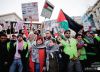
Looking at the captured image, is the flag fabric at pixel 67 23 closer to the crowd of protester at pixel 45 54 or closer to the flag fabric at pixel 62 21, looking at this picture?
the flag fabric at pixel 62 21

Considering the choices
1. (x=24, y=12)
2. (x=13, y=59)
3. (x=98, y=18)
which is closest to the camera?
(x=13, y=59)

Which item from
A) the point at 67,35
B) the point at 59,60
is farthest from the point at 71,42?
the point at 59,60

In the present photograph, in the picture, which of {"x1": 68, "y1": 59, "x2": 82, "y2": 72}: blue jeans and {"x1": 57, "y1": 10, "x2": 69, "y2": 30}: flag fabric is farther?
{"x1": 57, "y1": 10, "x2": 69, "y2": 30}: flag fabric

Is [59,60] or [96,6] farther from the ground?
[96,6]

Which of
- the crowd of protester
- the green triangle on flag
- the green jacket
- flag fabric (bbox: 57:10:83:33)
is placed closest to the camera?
the green jacket

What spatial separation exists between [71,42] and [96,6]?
1850 inches

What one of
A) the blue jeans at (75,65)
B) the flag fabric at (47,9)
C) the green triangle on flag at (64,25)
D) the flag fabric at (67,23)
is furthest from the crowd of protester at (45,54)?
the flag fabric at (47,9)

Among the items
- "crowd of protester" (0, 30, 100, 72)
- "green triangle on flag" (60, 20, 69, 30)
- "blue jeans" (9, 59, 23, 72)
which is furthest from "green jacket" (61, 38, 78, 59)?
"green triangle on flag" (60, 20, 69, 30)

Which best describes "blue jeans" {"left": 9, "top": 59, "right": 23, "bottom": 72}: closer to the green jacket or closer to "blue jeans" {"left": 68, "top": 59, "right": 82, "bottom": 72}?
the green jacket

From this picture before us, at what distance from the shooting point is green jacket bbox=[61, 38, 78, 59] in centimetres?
948

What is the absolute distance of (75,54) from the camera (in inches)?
373

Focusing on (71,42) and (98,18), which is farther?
(98,18)

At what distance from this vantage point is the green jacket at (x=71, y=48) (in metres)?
9.48

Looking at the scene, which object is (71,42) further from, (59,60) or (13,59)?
(13,59)
